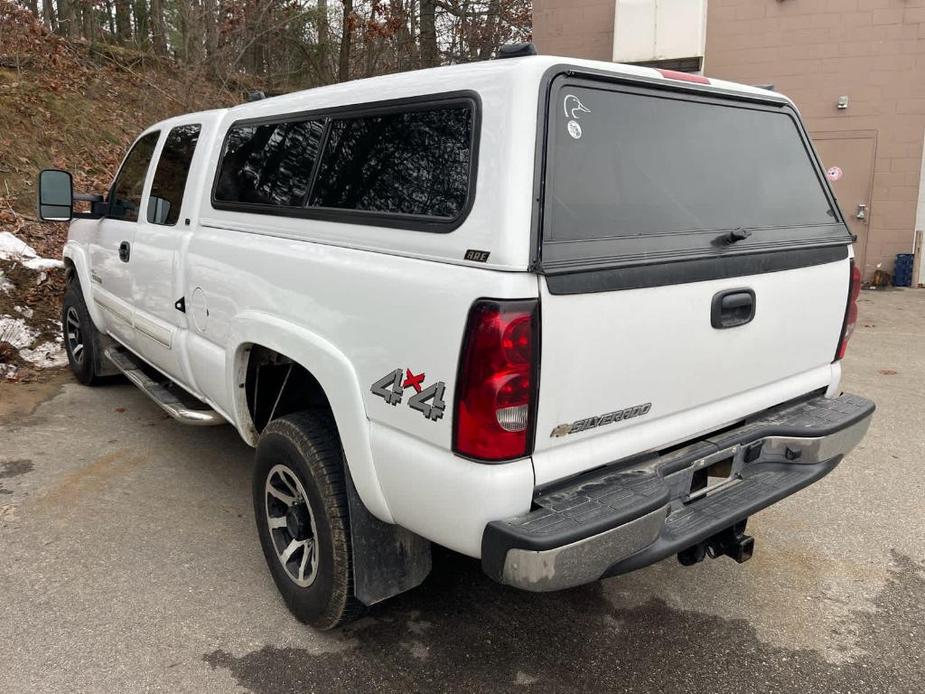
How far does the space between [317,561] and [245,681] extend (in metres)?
0.46

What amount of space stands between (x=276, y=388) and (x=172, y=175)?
1.51 m

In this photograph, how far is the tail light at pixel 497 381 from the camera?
6.75ft

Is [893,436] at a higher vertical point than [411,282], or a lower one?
lower

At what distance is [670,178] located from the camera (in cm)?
263

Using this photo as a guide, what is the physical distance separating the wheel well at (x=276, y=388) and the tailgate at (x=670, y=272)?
112cm

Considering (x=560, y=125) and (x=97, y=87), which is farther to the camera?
(x=97, y=87)

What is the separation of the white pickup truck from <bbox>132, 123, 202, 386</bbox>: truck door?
1.09ft

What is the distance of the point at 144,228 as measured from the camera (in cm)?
422

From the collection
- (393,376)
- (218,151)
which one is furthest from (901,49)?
(393,376)

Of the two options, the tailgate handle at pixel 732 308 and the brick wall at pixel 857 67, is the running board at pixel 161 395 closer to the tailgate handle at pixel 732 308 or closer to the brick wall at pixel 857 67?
the tailgate handle at pixel 732 308

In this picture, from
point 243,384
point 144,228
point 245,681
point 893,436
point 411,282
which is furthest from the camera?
point 893,436

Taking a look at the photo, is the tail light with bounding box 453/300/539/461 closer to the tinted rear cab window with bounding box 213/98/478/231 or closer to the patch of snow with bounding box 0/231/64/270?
the tinted rear cab window with bounding box 213/98/478/231

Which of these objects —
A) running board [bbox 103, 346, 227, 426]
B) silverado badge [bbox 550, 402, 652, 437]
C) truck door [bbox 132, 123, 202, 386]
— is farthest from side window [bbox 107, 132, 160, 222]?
silverado badge [bbox 550, 402, 652, 437]

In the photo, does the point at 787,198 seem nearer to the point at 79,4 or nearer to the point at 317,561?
the point at 317,561
